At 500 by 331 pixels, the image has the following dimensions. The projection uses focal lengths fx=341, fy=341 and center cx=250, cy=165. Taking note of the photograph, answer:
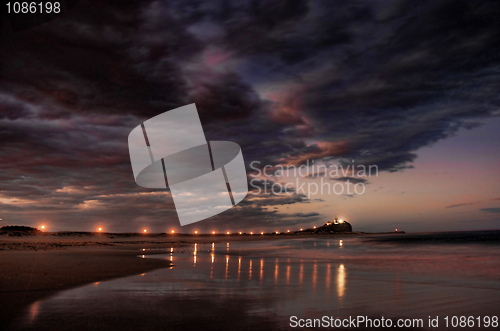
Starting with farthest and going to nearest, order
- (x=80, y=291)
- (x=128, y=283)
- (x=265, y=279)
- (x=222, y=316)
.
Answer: (x=265, y=279) → (x=128, y=283) → (x=80, y=291) → (x=222, y=316)

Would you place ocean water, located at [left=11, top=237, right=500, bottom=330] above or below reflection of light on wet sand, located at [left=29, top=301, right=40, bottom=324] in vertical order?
below

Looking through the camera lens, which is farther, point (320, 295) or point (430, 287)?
point (430, 287)

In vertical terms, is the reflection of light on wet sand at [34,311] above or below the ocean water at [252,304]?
above

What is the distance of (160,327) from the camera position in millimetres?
8164

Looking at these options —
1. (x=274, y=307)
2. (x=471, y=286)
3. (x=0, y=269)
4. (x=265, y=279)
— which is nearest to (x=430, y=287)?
(x=471, y=286)

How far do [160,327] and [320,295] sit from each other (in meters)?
6.64

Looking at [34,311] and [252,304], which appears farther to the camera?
[252,304]

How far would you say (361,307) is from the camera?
10734 mm

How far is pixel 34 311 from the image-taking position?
9430 mm

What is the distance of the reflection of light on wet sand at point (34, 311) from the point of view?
343 inches

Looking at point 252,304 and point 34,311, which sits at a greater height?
point 34,311

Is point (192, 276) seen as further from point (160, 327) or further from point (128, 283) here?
point (160, 327)

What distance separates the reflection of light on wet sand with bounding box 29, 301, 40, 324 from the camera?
8705 mm

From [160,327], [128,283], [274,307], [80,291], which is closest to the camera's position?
[160,327]
